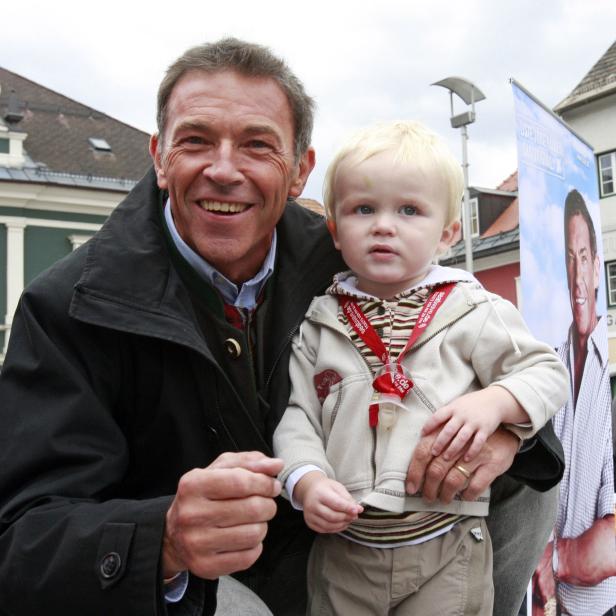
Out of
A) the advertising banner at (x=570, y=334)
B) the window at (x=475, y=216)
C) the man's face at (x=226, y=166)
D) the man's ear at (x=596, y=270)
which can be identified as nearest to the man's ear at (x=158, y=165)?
the man's face at (x=226, y=166)

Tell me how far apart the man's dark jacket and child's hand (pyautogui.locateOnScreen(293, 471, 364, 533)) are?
270 mm

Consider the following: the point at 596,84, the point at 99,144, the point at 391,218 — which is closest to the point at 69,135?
the point at 99,144

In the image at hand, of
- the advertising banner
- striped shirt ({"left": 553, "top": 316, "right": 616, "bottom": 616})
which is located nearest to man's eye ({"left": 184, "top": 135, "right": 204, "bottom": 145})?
the advertising banner

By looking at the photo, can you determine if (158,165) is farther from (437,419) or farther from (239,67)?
(437,419)

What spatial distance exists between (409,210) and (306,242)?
0.46 m

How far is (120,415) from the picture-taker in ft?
7.12

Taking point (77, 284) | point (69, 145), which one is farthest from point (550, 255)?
point (69, 145)

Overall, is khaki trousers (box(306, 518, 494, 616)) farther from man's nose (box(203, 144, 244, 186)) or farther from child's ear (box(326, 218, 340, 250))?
man's nose (box(203, 144, 244, 186))

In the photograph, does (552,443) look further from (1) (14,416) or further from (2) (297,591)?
(1) (14,416)

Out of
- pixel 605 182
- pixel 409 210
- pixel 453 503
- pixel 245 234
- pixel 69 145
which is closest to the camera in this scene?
pixel 453 503

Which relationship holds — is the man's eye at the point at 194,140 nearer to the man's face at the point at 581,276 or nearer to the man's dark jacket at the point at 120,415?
the man's dark jacket at the point at 120,415

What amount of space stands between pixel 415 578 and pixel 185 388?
0.74 meters

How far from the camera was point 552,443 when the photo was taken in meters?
2.27

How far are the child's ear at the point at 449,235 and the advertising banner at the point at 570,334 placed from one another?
1137mm
